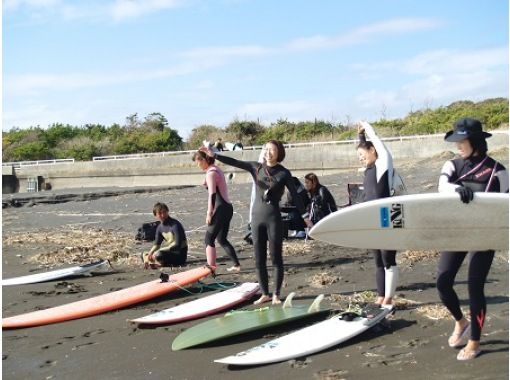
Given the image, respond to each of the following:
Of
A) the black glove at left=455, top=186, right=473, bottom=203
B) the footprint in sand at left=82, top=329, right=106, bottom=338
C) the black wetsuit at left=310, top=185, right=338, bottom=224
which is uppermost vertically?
the black glove at left=455, top=186, right=473, bottom=203

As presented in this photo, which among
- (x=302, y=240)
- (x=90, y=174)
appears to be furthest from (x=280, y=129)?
(x=302, y=240)

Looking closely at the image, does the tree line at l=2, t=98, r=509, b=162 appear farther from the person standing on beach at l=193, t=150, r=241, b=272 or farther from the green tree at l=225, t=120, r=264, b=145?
the person standing on beach at l=193, t=150, r=241, b=272

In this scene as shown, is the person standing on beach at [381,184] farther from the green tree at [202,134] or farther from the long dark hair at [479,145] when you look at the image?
the green tree at [202,134]

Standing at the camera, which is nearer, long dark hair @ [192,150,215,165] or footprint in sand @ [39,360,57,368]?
footprint in sand @ [39,360,57,368]

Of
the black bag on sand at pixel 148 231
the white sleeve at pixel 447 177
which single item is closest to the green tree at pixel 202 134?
the black bag on sand at pixel 148 231

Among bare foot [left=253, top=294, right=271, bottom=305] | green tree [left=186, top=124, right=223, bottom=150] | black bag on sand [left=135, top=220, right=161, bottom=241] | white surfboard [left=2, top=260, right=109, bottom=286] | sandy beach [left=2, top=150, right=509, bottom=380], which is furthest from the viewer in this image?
green tree [left=186, top=124, right=223, bottom=150]

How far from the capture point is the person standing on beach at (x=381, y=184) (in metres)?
5.23

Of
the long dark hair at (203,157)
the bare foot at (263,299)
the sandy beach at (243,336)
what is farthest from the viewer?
the long dark hair at (203,157)

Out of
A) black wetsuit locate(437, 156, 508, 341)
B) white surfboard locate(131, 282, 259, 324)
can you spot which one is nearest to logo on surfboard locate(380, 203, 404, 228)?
black wetsuit locate(437, 156, 508, 341)

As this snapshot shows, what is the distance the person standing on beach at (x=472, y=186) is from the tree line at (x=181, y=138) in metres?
21.1

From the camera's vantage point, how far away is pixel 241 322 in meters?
5.30

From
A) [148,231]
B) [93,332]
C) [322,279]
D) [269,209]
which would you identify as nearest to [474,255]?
[269,209]

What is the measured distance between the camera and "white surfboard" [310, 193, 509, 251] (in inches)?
166

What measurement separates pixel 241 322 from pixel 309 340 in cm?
76
